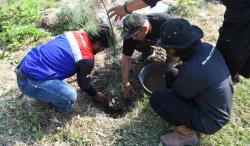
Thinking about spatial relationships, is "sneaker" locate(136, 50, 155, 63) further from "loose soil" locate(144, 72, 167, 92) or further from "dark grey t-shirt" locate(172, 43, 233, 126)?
"dark grey t-shirt" locate(172, 43, 233, 126)

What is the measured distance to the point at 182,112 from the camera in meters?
3.17

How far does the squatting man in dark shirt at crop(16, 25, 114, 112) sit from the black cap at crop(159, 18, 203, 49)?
757mm

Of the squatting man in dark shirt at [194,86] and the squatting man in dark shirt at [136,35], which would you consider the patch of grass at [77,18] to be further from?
the squatting man in dark shirt at [194,86]

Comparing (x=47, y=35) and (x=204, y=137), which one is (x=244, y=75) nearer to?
(x=204, y=137)

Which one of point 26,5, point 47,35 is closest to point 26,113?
point 47,35

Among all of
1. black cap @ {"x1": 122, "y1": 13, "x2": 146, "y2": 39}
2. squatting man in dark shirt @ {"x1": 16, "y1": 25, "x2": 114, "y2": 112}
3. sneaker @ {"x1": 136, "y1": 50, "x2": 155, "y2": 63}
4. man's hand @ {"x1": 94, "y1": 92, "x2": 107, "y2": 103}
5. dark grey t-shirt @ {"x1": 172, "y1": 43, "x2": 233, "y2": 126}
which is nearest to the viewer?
dark grey t-shirt @ {"x1": 172, "y1": 43, "x2": 233, "y2": 126}

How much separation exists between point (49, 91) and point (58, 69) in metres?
0.22

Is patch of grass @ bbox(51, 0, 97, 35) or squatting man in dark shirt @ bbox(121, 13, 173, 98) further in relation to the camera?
patch of grass @ bbox(51, 0, 97, 35)

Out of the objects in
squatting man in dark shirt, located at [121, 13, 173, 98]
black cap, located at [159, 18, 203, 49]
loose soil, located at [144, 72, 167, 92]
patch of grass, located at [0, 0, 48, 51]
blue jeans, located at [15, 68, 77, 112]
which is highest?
black cap, located at [159, 18, 203, 49]

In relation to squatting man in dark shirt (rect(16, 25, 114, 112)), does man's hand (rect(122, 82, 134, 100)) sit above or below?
below

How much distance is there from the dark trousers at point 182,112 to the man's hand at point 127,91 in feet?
1.59

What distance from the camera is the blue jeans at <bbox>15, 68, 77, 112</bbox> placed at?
11.0 feet

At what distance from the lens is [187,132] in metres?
3.32

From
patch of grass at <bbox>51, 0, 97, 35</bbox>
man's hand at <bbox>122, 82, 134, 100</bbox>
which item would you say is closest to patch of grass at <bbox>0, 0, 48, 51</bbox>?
patch of grass at <bbox>51, 0, 97, 35</bbox>
